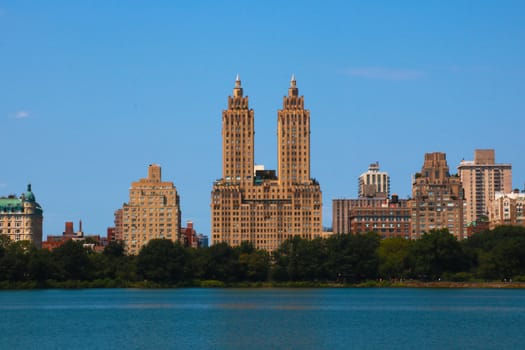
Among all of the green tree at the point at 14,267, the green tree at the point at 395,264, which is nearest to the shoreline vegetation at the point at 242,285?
the green tree at the point at 14,267

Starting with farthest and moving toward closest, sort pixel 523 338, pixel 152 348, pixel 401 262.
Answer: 1. pixel 401 262
2. pixel 523 338
3. pixel 152 348

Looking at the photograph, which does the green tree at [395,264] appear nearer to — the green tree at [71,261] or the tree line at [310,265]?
the tree line at [310,265]

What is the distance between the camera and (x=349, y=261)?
192 m

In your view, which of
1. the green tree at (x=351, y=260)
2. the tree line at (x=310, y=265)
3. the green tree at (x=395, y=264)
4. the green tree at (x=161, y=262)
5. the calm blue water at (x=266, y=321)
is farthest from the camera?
the green tree at (x=351, y=260)

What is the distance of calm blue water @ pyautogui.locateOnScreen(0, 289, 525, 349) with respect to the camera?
8938 centimetres

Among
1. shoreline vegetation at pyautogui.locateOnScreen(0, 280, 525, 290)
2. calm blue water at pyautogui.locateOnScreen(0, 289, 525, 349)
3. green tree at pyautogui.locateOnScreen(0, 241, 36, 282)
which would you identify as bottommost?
calm blue water at pyautogui.locateOnScreen(0, 289, 525, 349)

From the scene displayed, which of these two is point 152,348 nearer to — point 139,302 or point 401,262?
point 139,302

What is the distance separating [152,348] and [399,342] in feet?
61.1

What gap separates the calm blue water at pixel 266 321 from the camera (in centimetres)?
8938

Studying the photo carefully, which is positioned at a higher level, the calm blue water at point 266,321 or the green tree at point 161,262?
the green tree at point 161,262

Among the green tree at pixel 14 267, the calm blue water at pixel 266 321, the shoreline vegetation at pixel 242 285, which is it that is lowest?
the calm blue water at pixel 266 321

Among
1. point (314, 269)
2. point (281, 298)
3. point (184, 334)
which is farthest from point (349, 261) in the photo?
point (184, 334)

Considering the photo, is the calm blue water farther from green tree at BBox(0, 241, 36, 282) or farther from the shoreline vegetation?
the shoreline vegetation

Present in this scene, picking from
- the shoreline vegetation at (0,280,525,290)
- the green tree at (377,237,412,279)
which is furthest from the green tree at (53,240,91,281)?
the green tree at (377,237,412,279)
